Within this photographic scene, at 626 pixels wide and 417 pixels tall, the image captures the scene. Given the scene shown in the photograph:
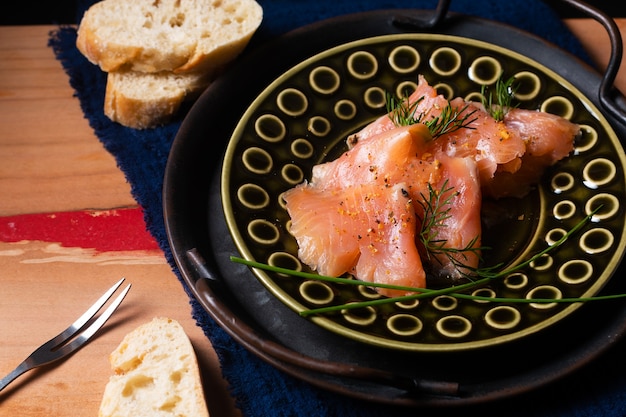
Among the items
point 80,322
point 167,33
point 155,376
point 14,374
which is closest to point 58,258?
point 80,322

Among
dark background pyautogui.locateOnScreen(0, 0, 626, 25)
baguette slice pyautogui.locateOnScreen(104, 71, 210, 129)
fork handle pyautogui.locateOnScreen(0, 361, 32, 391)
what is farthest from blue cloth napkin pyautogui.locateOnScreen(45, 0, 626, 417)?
dark background pyautogui.locateOnScreen(0, 0, 626, 25)

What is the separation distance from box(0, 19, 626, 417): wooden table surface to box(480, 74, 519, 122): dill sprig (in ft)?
1.73

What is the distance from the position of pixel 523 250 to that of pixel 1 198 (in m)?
1.65

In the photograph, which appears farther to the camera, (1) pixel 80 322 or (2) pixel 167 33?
(2) pixel 167 33

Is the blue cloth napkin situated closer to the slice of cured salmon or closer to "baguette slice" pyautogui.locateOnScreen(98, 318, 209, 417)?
"baguette slice" pyautogui.locateOnScreen(98, 318, 209, 417)

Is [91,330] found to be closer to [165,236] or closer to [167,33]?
[165,236]

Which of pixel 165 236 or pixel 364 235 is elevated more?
pixel 364 235

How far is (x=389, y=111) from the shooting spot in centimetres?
228

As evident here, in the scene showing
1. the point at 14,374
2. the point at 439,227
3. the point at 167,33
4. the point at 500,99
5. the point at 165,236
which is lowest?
the point at 14,374

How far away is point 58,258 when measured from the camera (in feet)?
7.18

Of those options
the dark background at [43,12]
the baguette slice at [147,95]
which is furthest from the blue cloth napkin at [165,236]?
the dark background at [43,12]

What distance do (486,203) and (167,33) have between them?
4.07ft

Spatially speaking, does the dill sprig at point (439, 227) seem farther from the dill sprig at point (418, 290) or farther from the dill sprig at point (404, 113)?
the dill sprig at point (404, 113)

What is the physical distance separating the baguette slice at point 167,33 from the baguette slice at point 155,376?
947 millimetres
